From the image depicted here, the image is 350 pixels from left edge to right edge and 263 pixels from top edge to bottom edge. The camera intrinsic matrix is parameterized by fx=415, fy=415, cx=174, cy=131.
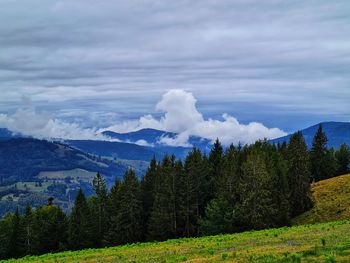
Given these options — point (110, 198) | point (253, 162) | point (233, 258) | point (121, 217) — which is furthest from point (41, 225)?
point (233, 258)

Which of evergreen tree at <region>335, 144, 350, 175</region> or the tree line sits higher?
evergreen tree at <region>335, 144, 350, 175</region>

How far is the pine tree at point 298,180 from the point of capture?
81.4m

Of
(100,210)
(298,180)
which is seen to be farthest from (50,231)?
(298,180)

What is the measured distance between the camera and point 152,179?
92.0m

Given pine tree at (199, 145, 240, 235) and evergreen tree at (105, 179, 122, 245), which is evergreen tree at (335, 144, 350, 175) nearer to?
pine tree at (199, 145, 240, 235)

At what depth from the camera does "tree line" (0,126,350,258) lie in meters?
69.6

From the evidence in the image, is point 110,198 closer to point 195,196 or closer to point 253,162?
point 195,196

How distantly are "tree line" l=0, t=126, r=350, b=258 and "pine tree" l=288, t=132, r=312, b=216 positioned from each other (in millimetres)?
188

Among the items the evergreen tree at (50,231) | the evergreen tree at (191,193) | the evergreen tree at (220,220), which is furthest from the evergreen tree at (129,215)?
the evergreen tree at (220,220)

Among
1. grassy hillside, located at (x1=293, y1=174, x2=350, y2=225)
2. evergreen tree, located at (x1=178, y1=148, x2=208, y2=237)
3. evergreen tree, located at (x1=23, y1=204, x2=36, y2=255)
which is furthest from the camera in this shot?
evergreen tree, located at (x1=23, y1=204, x2=36, y2=255)

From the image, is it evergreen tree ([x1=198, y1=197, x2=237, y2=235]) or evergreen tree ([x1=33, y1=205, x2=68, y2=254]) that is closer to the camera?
evergreen tree ([x1=198, y1=197, x2=237, y2=235])

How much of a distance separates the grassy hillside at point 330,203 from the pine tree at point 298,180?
252 centimetres

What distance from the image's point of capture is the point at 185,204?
80.4 meters

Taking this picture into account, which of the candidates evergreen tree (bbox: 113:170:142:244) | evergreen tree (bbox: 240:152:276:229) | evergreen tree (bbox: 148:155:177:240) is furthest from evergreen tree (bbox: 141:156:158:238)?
evergreen tree (bbox: 240:152:276:229)
